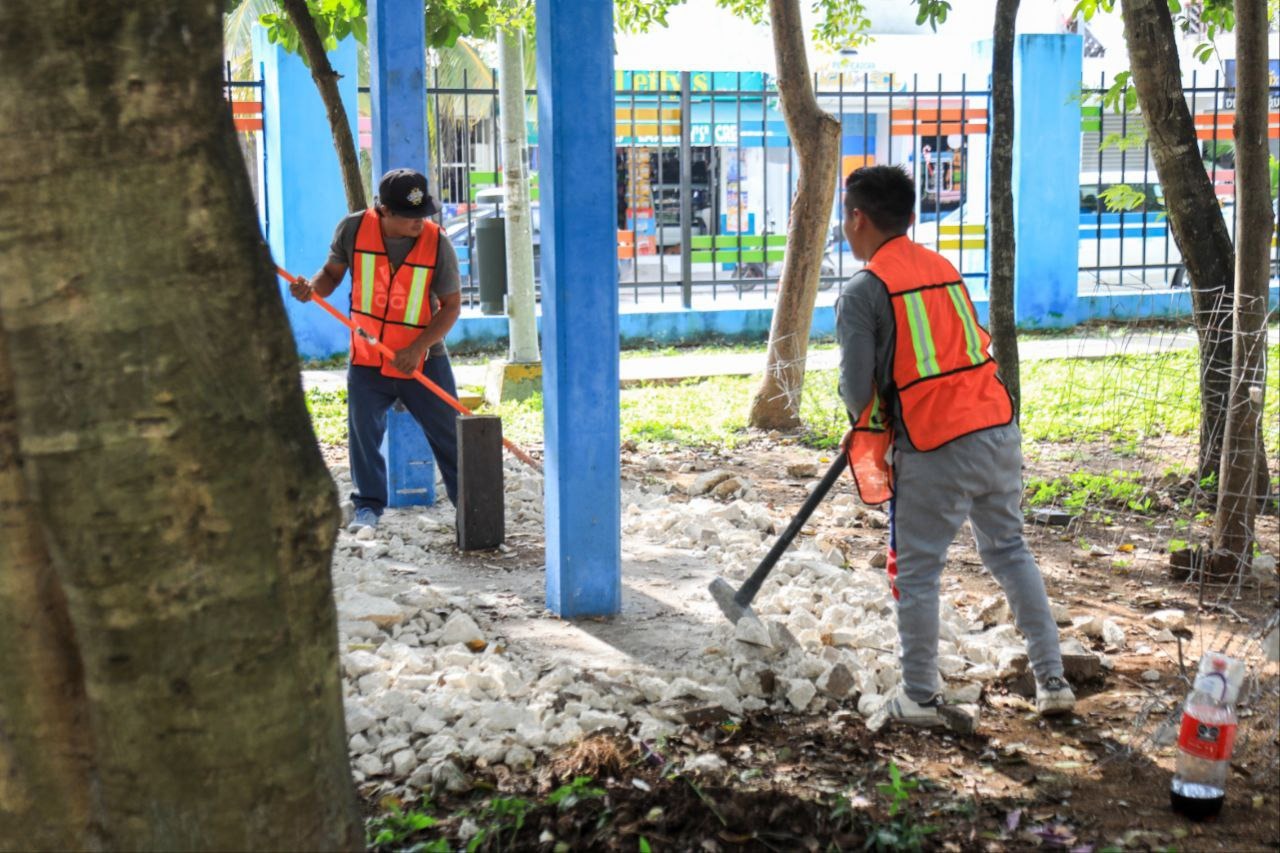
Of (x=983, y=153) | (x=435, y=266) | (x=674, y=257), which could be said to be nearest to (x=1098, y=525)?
(x=435, y=266)

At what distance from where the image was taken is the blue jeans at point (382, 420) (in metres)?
6.71

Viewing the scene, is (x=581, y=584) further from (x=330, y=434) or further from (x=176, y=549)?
(x=330, y=434)

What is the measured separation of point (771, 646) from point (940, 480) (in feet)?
3.01

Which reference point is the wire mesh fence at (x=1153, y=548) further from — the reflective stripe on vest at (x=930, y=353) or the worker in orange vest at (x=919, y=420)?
the reflective stripe on vest at (x=930, y=353)

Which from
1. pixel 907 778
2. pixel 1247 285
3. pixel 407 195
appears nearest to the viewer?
pixel 907 778

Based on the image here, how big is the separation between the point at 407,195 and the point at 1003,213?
9.59ft

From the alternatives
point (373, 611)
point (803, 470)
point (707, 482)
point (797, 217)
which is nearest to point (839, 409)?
point (797, 217)

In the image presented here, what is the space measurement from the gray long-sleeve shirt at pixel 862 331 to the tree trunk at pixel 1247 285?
198cm

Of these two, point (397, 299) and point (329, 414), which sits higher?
point (397, 299)

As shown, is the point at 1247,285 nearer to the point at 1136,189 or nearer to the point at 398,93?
the point at 398,93

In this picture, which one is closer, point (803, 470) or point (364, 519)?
point (364, 519)

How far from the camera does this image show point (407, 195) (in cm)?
623

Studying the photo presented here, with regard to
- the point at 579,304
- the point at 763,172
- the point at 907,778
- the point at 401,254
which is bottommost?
the point at 907,778

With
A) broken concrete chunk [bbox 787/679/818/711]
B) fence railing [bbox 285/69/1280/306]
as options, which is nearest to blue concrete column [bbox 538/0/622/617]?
broken concrete chunk [bbox 787/679/818/711]
